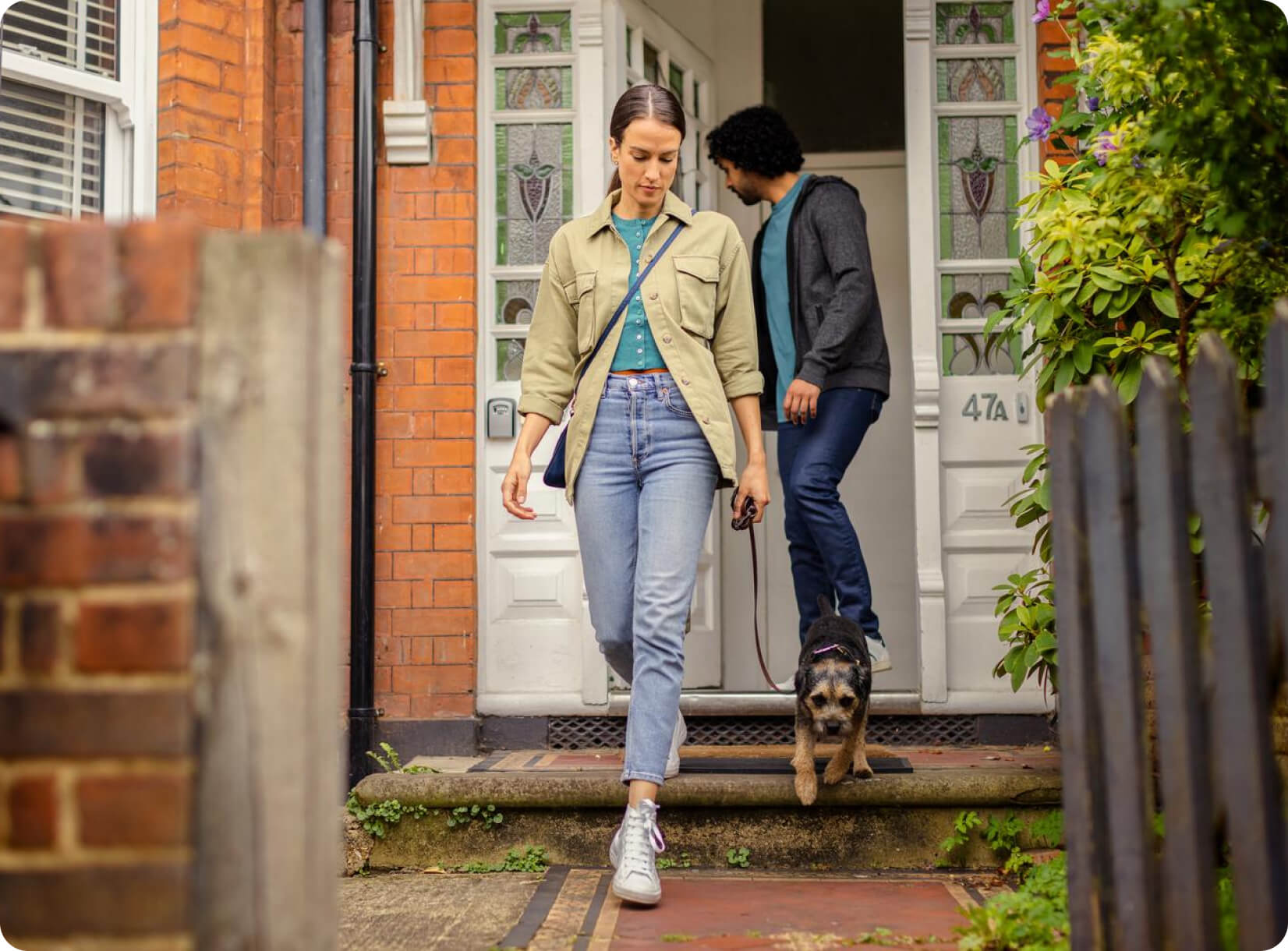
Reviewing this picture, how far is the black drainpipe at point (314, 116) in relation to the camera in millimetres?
5332

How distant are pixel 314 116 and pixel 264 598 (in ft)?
13.7

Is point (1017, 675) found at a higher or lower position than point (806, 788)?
higher

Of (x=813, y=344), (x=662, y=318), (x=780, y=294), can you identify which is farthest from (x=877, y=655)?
(x=662, y=318)

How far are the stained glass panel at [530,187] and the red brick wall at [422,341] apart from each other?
5.7 inches

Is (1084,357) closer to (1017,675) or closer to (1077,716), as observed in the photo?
(1017,675)

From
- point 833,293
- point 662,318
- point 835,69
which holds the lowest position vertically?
point 662,318

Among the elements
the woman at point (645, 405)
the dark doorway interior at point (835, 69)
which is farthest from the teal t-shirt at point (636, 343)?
the dark doorway interior at point (835, 69)

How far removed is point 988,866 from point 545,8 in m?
3.97

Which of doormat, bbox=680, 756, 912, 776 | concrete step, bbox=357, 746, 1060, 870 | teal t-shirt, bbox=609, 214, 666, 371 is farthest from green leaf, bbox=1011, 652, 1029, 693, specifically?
teal t-shirt, bbox=609, 214, 666, 371

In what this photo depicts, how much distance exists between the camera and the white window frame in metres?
4.93

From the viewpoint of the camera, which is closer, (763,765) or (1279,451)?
(1279,451)

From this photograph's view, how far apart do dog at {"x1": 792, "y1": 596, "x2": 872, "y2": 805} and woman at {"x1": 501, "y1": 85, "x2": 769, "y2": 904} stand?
552 millimetres

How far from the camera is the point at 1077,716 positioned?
90.7 inches

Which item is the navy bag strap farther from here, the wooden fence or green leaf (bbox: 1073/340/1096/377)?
the wooden fence
